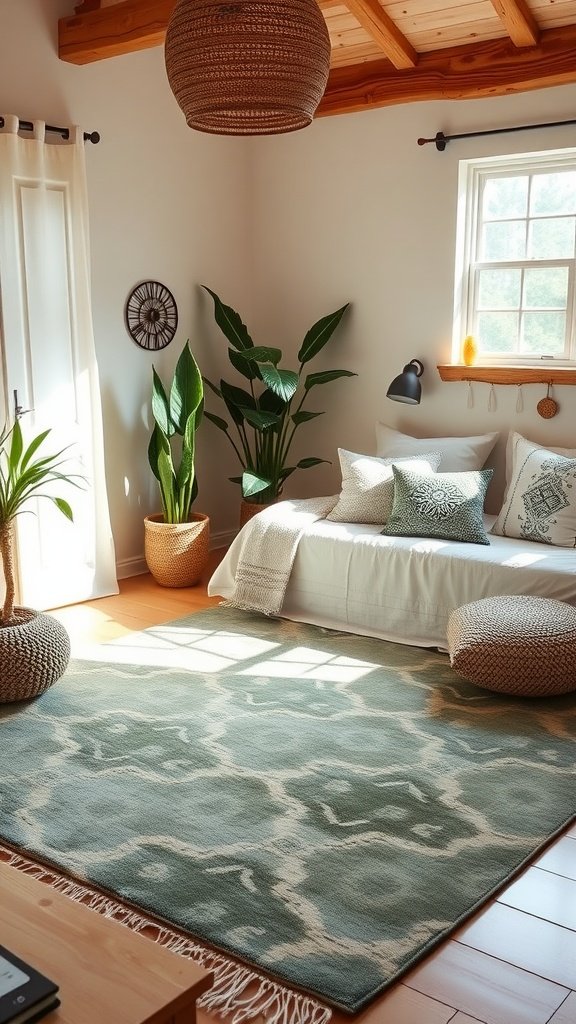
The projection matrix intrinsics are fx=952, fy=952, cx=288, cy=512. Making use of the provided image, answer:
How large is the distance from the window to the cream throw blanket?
1355 millimetres

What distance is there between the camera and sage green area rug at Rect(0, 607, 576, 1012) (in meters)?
2.27

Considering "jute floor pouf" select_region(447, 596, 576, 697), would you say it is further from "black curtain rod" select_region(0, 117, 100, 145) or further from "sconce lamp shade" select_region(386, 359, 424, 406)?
"black curtain rod" select_region(0, 117, 100, 145)

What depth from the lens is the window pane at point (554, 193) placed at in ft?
15.3

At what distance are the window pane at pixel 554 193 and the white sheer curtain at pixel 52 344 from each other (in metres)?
2.23

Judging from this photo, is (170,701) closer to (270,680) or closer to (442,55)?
(270,680)

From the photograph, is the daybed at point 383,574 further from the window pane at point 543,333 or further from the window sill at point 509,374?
the window pane at point 543,333

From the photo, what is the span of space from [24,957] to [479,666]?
7.69 ft

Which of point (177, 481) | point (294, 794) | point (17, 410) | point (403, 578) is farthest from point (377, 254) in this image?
point (294, 794)

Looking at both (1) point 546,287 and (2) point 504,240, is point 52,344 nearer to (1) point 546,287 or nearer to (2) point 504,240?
(2) point 504,240

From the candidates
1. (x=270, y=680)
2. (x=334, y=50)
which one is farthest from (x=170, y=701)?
(x=334, y=50)

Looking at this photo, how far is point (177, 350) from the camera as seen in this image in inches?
214

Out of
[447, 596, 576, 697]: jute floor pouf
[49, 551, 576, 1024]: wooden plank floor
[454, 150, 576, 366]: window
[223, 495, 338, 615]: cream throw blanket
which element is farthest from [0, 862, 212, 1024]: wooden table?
[454, 150, 576, 366]: window

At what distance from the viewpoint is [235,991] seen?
2.04 meters

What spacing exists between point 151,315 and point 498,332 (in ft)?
6.12
